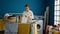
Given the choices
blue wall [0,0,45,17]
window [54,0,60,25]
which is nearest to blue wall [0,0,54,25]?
blue wall [0,0,45,17]

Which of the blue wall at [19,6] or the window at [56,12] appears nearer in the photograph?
the window at [56,12]

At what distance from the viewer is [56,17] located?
6520mm

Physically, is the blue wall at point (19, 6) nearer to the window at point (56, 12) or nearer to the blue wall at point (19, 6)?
the blue wall at point (19, 6)

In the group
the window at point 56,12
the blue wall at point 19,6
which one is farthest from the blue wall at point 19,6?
the window at point 56,12

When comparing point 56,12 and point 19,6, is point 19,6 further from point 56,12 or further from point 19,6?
point 56,12

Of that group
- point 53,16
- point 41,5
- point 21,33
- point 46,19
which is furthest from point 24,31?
point 41,5

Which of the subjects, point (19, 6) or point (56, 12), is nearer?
point (56, 12)

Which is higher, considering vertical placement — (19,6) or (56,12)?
(19,6)

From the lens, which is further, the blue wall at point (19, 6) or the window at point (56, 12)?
the blue wall at point (19, 6)

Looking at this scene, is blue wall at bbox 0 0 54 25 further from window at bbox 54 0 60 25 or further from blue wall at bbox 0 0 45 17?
window at bbox 54 0 60 25

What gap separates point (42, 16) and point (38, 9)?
0.41 metres

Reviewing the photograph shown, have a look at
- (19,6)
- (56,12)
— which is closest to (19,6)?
(19,6)

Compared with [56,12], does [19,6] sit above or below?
above

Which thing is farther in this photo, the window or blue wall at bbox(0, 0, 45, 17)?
blue wall at bbox(0, 0, 45, 17)
